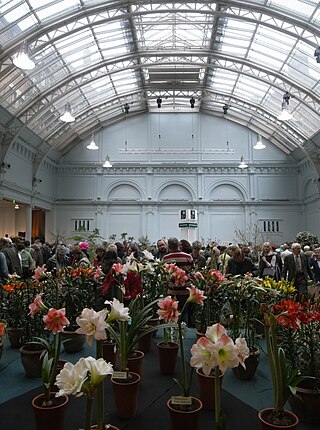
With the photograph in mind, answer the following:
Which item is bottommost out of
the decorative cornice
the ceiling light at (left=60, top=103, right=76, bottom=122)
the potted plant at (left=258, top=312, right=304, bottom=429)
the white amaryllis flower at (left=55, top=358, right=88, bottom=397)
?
the potted plant at (left=258, top=312, right=304, bottom=429)

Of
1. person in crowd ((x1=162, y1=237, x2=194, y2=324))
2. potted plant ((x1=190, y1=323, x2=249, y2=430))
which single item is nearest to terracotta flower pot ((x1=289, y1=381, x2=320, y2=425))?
potted plant ((x1=190, y1=323, x2=249, y2=430))

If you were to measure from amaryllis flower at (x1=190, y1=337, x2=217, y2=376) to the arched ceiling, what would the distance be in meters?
13.6

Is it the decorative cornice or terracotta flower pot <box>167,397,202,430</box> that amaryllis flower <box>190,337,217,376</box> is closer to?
terracotta flower pot <box>167,397,202,430</box>

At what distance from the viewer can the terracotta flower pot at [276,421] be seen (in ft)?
7.55

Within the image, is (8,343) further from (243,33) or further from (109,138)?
(109,138)

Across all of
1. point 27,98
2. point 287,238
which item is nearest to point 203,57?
A: point 27,98

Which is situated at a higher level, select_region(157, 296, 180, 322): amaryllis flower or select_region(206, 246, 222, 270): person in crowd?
select_region(206, 246, 222, 270): person in crowd

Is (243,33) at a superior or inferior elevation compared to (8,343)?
superior

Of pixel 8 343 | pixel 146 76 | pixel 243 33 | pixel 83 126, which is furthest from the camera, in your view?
pixel 83 126

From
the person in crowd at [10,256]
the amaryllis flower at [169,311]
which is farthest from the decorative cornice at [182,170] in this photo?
the amaryllis flower at [169,311]

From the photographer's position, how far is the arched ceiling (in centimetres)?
1380

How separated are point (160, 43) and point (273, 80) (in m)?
6.31

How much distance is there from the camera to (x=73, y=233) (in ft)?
85.7

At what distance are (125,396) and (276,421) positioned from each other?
1.25 metres
